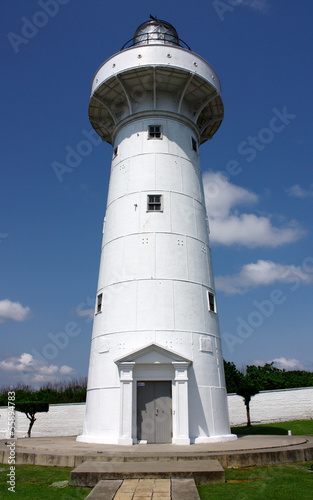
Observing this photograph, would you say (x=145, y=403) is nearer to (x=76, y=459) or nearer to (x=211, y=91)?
(x=76, y=459)

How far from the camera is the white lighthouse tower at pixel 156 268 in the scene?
555 inches

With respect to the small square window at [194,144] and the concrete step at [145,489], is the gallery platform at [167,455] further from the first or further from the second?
the small square window at [194,144]

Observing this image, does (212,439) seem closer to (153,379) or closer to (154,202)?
(153,379)

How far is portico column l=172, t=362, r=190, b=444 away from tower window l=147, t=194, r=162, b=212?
6817 mm

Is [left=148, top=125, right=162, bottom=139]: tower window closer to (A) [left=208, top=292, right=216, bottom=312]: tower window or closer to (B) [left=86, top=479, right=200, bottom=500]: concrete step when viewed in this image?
(A) [left=208, top=292, right=216, bottom=312]: tower window

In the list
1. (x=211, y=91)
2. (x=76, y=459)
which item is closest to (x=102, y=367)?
(x=76, y=459)

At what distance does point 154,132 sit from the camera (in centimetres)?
1869

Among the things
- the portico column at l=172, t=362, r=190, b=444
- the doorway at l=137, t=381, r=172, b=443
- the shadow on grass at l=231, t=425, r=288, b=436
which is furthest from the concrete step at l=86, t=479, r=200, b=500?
the shadow on grass at l=231, t=425, r=288, b=436

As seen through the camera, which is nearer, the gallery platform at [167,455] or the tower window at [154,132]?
the gallery platform at [167,455]

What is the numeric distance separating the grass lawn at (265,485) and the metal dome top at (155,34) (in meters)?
20.2

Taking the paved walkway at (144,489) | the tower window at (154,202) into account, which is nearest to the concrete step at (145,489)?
the paved walkway at (144,489)

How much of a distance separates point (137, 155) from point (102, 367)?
9.85 meters

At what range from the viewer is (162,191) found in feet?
56.9

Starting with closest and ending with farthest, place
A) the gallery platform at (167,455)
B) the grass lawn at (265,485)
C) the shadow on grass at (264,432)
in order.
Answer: the grass lawn at (265,485) < the gallery platform at (167,455) < the shadow on grass at (264,432)
